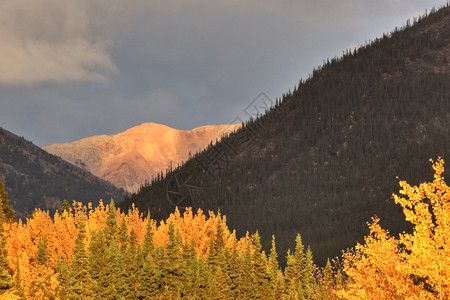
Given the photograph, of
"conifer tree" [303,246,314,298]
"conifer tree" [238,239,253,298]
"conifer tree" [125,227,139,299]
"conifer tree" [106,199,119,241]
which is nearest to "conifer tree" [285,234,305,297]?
"conifer tree" [303,246,314,298]

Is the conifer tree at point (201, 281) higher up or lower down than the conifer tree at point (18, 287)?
higher up

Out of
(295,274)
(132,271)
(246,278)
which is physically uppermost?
(132,271)

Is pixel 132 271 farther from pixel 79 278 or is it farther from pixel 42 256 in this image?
pixel 42 256

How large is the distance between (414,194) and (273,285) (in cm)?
6059

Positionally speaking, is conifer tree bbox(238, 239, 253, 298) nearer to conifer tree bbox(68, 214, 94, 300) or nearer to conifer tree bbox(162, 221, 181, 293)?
conifer tree bbox(162, 221, 181, 293)

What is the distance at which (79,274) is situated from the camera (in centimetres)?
5738

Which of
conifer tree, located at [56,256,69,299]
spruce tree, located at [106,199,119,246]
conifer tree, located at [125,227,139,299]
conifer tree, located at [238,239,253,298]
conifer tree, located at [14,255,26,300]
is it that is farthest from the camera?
spruce tree, located at [106,199,119,246]

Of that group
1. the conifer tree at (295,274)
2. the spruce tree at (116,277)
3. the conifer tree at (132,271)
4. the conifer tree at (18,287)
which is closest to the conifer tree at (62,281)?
the spruce tree at (116,277)

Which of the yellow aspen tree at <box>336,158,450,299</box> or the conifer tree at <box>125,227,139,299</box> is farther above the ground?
the conifer tree at <box>125,227,139,299</box>

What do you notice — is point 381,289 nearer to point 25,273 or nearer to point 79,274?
point 79,274

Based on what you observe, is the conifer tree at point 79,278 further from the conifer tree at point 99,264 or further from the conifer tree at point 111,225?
the conifer tree at point 111,225

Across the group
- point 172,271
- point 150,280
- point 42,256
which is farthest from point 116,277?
point 42,256

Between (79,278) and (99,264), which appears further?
(99,264)

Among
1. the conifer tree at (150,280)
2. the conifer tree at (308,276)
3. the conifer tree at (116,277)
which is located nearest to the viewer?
the conifer tree at (116,277)
